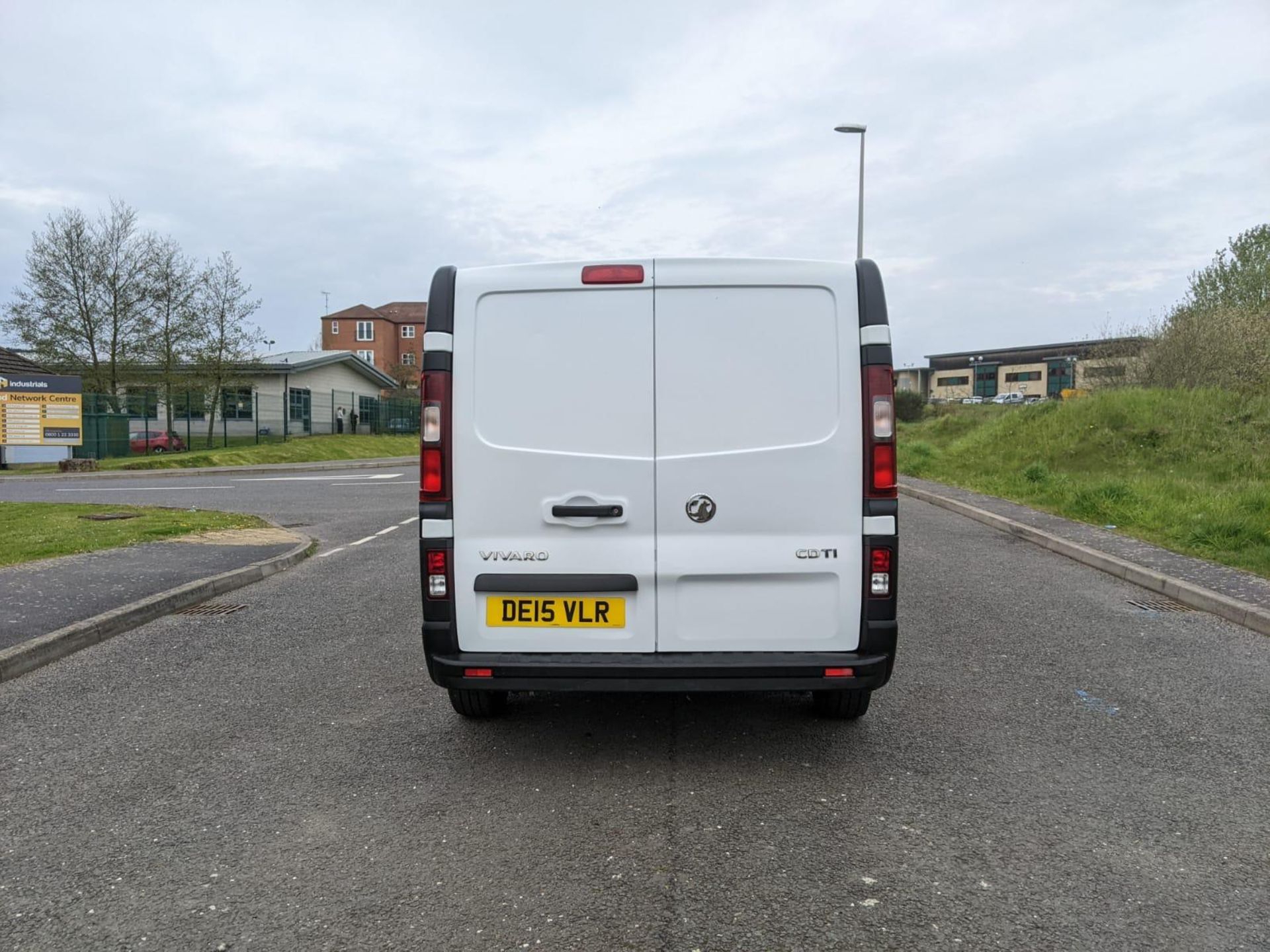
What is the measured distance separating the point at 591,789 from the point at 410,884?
37.4 inches

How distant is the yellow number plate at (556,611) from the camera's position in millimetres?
3836

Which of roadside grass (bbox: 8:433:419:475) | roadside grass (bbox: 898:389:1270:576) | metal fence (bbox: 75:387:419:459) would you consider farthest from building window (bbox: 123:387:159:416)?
roadside grass (bbox: 898:389:1270:576)

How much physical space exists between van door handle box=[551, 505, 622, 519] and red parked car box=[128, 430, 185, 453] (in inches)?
1294

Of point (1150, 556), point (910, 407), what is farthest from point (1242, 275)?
point (1150, 556)

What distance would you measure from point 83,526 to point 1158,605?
39.2 feet

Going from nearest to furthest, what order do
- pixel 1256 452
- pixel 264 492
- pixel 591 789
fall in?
pixel 591 789 < pixel 1256 452 < pixel 264 492

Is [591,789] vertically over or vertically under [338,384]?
under

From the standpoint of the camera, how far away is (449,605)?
153 inches

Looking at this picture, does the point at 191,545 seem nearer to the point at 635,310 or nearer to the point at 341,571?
the point at 341,571

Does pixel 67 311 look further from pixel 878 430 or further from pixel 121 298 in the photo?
pixel 878 430

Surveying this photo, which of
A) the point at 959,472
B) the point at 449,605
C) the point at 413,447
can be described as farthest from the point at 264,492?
the point at 413,447

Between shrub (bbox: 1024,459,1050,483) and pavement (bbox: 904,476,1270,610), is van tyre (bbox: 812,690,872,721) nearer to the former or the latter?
pavement (bbox: 904,476,1270,610)

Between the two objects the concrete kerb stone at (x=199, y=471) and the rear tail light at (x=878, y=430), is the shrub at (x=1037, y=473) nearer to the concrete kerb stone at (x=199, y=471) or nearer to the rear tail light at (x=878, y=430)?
the rear tail light at (x=878, y=430)

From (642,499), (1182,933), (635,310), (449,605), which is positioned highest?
(635,310)
